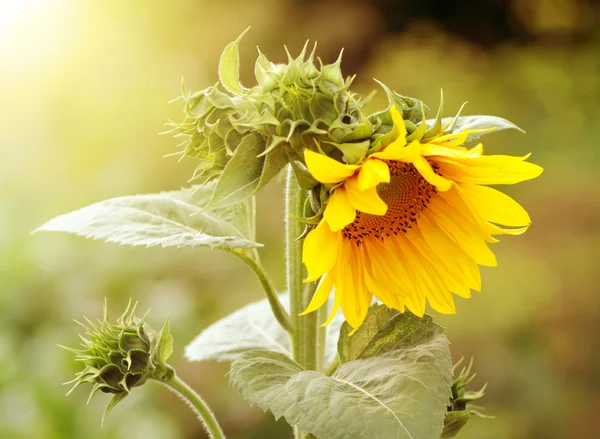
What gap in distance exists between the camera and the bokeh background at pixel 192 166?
70.8 inches

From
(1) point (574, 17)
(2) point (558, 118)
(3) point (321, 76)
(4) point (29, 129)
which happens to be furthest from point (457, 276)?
(1) point (574, 17)

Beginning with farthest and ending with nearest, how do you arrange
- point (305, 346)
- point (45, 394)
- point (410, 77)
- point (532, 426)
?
1. point (410, 77)
2. point (532, 426)
3. point (45, 394)
4. point (305, 346)

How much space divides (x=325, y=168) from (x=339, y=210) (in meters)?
0.03

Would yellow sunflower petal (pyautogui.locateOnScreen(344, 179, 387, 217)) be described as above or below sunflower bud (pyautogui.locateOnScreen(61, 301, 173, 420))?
above

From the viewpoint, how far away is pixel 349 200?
1.40ft

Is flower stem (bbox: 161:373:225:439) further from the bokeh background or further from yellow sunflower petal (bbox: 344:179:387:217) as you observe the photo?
the bokeh background

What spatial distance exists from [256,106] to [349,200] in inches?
3.0

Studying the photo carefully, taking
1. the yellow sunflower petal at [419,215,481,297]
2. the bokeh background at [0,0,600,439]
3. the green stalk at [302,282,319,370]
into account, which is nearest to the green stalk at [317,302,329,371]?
the green stalk at [302,282,319,370]

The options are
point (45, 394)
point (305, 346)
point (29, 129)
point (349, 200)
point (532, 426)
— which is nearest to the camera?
point (349, 200)

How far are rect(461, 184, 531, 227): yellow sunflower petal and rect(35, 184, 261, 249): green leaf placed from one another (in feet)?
0.59

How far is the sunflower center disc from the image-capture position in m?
0.49

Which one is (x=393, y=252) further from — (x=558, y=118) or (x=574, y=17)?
(x=574, y=17)

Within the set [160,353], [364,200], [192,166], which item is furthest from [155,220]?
[192,166]

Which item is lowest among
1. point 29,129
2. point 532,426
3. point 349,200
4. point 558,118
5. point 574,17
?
point 532,426
